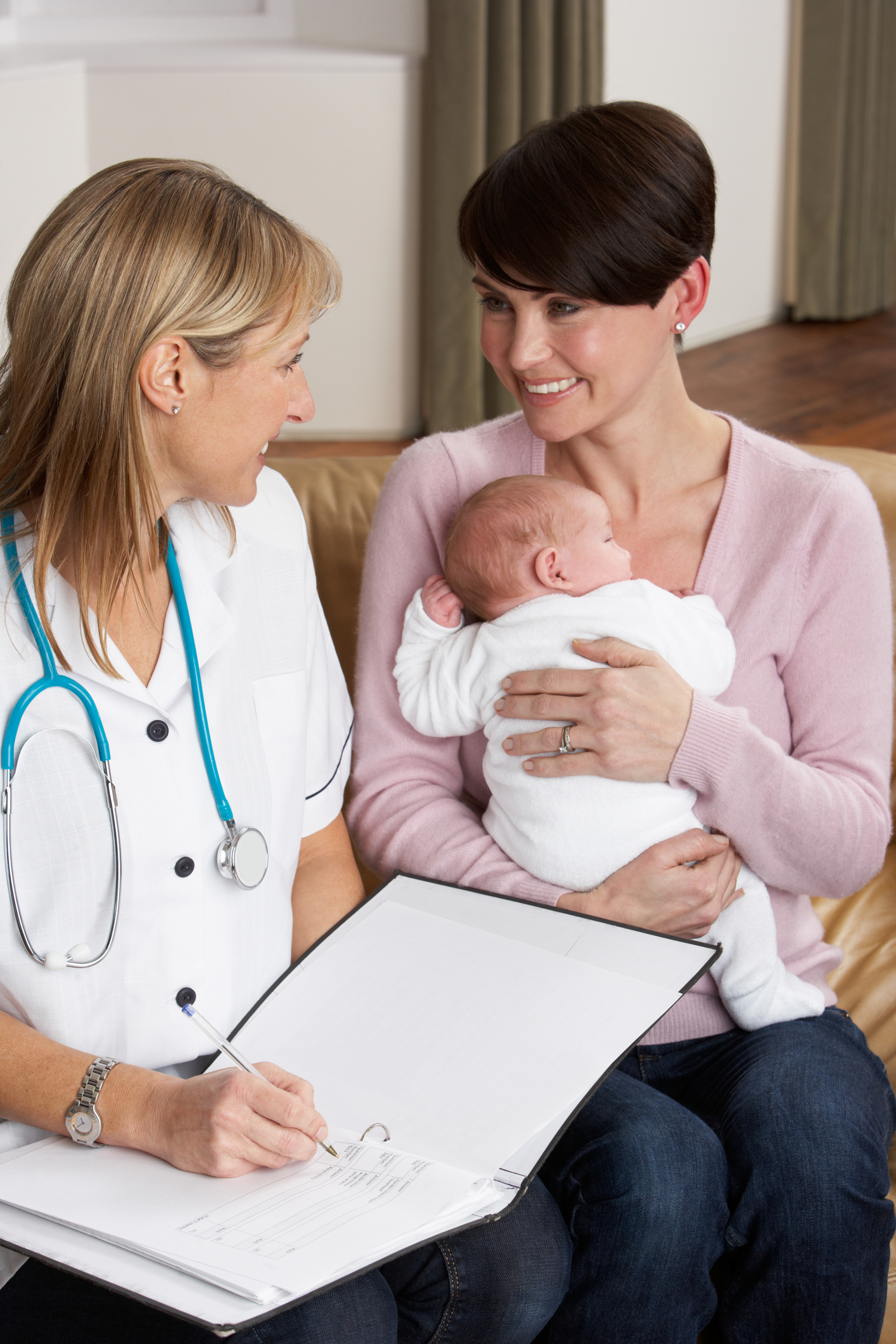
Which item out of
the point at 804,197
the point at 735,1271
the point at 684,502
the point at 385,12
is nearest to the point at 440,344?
the point at 385,12

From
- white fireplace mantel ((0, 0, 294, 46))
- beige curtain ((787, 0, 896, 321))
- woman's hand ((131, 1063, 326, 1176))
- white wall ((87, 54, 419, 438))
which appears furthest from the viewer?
beige curtain ((787, 0, 896, 321))

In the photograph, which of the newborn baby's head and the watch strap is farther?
the newborn baby's head

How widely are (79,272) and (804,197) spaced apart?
5746 millimetres

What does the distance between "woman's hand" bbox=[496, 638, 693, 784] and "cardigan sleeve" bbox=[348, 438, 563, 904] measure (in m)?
0.19

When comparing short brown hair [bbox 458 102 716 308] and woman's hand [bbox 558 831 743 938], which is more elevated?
short brown hair [bbox 458 102 716 308]

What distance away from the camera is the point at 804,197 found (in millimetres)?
6117

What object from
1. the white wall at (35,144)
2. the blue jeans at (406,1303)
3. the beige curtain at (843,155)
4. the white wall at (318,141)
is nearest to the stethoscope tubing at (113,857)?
the blue jeans at (406,1303)

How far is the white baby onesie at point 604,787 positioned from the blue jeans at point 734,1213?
0.11 m

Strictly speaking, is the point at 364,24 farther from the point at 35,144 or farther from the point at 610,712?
the point at 610,712

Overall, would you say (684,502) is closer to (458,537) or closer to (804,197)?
(458,537)

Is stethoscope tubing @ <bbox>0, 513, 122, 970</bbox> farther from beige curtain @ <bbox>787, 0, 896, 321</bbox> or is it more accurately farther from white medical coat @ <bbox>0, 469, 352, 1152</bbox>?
beige curtain @ <bbox>787, 0, 896, 321</bbox>

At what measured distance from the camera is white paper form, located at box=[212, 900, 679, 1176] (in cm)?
109

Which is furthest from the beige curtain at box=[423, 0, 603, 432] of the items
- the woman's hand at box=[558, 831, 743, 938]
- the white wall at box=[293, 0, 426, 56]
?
the woman's hand at box=[558, 831, 743, 938]

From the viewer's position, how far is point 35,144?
419 centimetres
